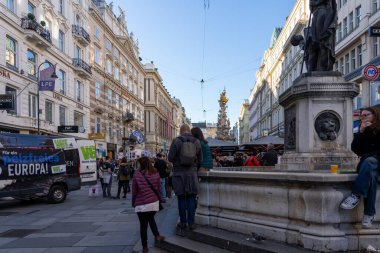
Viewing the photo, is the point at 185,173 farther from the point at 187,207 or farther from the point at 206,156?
the point at 206,156

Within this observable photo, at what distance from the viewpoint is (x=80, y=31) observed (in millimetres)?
36500

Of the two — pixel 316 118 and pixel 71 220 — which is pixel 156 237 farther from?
pixel 71 220

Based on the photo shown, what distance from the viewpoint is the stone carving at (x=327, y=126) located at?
6.93 metres

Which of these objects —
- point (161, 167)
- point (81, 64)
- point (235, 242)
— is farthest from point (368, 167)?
point (81, 64)

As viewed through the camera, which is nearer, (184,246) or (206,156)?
(184,246)

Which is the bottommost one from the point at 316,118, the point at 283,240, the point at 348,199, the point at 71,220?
the point at 71,220

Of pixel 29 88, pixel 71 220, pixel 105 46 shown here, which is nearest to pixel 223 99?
pixel 105 46

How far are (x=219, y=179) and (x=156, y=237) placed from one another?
152cm

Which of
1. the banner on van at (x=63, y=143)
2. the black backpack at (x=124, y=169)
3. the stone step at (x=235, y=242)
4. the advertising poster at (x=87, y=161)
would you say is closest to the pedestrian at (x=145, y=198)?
the stone step at (x=235, y=242)

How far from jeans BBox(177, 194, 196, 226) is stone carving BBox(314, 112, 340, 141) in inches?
105

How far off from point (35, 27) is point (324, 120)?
2492 centimetres

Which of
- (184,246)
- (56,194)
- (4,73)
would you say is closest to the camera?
(184,246)

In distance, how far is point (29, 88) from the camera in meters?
26.7

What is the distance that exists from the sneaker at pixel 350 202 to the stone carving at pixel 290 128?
10.1 ft
